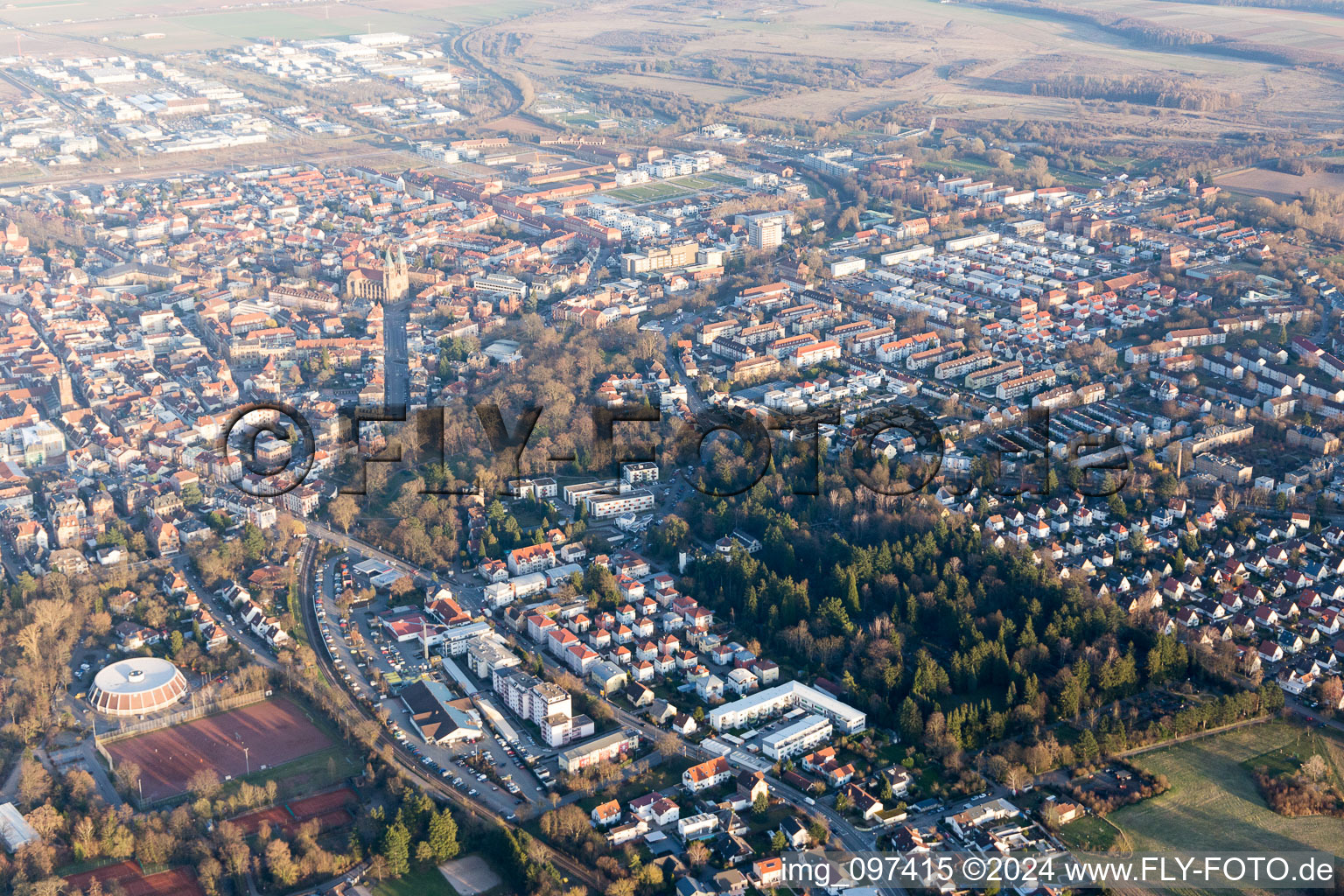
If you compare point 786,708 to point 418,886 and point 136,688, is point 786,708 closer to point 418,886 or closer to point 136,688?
point 418,886

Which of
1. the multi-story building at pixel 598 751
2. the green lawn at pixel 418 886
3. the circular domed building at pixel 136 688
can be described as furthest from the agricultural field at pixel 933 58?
the green lawn at pixel 418 886

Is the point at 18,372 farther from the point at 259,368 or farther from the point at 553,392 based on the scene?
the point at 553,392

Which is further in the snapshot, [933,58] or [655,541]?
[933,58]

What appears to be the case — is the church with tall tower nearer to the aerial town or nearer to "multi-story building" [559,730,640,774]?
the aerial town

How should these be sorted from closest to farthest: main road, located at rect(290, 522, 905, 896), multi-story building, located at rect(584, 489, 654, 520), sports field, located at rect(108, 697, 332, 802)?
main road, located at rect(290, 522, 905, 896) → sports field, located at rect(108, 697, 332, 802) → multi-story building, located at rect(584, 489, 654, 520)

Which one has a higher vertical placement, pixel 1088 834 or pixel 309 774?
pixel 1088 834

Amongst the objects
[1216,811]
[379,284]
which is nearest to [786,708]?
[1216,811]

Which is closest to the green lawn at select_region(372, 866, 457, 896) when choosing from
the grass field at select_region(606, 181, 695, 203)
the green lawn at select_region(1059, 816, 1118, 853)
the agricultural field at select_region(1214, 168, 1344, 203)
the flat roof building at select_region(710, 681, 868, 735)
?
the flat roof building at select_region(710, 681, 868, 735)
